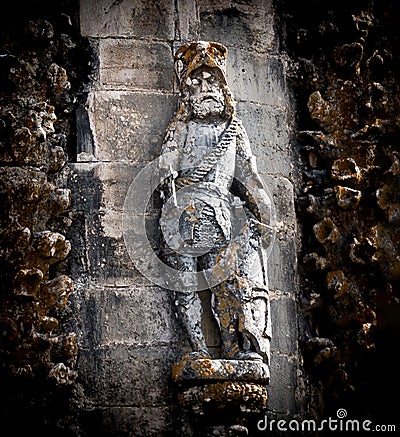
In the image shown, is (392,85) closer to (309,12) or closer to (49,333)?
(309,12)

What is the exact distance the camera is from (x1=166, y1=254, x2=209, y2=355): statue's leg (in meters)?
8.54

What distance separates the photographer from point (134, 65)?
910 centimetres

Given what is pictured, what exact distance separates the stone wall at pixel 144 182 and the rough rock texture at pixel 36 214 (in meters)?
0.12

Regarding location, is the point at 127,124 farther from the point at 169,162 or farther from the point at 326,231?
the point at 326,231

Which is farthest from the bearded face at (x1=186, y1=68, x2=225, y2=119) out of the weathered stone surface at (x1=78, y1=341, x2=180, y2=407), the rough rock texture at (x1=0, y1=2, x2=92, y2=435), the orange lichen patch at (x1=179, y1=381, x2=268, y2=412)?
the orange lichen patch at (x1=179, y1=381, x2=268, y2=412)

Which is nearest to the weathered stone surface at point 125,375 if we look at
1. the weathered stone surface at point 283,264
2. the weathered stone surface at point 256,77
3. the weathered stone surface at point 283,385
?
the weathered stone surface at point 283,385

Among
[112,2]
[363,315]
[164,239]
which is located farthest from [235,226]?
[112,2]

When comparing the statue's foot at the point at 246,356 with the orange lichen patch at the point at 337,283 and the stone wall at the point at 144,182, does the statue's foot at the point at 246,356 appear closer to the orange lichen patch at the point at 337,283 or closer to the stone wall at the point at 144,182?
the stone wall at the point at 144,182

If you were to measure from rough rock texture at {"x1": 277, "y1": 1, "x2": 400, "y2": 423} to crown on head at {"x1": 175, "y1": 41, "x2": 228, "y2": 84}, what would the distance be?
82cm

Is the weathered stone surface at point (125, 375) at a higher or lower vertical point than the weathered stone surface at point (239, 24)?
lower

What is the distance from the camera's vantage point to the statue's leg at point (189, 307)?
8539 millimetres

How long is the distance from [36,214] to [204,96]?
1360 mm

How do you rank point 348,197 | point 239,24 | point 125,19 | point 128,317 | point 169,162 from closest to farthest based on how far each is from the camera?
point 128,317
point 169,162
point 125,19
point 348,197
point 239,24

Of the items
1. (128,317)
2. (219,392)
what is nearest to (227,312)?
(219,392)
